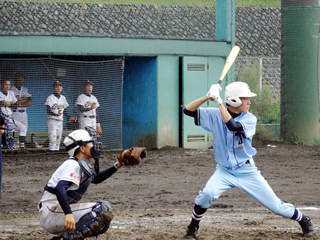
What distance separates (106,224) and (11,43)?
376 inches

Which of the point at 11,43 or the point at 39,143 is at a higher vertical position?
the point at 11,43

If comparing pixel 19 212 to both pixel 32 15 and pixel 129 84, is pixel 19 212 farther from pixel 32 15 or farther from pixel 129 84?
pixel 32 15

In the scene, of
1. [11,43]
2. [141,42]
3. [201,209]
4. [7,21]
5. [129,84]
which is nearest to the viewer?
[201,209]

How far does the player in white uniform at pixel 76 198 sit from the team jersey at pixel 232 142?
4.36 ft

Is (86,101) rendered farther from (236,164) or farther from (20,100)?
(236,164)

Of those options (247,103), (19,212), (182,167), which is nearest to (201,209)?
(247,103)

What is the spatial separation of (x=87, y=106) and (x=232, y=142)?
9.32 meters

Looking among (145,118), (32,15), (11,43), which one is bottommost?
(145,118)

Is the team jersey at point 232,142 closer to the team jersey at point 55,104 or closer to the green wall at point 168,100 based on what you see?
the team jersey at point 55,104

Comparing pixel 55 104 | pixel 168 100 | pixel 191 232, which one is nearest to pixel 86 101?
pixel 55 104

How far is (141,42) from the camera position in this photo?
644 inches

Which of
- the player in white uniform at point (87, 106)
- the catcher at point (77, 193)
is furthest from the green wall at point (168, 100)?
the catcher at point (77, 193)

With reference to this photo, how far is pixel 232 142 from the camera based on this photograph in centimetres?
717

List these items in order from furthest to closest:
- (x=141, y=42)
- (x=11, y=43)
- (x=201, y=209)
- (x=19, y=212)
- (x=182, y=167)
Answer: (x=141, y=42) < (x=11, y=43) < (x=182, y=167) < (x=19, y=212) < (x=201, y=209)
